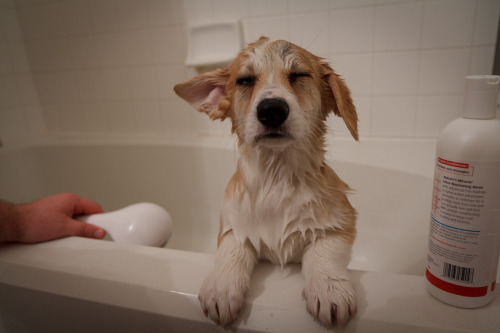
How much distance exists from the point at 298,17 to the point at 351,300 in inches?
36.4

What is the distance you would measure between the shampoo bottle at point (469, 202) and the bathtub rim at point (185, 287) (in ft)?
0.14

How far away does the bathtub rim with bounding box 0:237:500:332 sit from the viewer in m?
0.41

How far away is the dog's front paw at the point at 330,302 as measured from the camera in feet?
1.33

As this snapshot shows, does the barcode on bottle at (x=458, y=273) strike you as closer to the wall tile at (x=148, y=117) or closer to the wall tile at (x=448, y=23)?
the wall tile at (x=448, y=23)

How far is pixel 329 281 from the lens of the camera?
445 mm

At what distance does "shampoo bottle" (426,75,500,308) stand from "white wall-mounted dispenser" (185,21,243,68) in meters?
0.90

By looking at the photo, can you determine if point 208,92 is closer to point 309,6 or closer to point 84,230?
point 84,230

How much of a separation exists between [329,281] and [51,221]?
570 mm

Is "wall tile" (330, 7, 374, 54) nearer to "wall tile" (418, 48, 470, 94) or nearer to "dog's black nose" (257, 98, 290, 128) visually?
"wall tile" (418, 48, 470, 94)

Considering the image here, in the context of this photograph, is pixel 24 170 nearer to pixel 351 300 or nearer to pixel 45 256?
pixel 45 256

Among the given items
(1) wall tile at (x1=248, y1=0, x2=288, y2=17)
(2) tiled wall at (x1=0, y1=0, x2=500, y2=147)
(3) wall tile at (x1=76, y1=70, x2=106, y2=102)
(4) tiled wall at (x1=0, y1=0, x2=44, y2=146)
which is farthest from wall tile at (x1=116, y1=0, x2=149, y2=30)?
(4) tiled wall at (x1=0, y1=0, x2=44, y2=146)

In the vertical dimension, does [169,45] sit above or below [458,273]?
above

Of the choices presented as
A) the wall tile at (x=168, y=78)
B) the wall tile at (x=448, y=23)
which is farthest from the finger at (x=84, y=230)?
the wall tile at (x=448, y=23)

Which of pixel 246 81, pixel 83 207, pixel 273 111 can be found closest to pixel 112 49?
pixel 83 207
